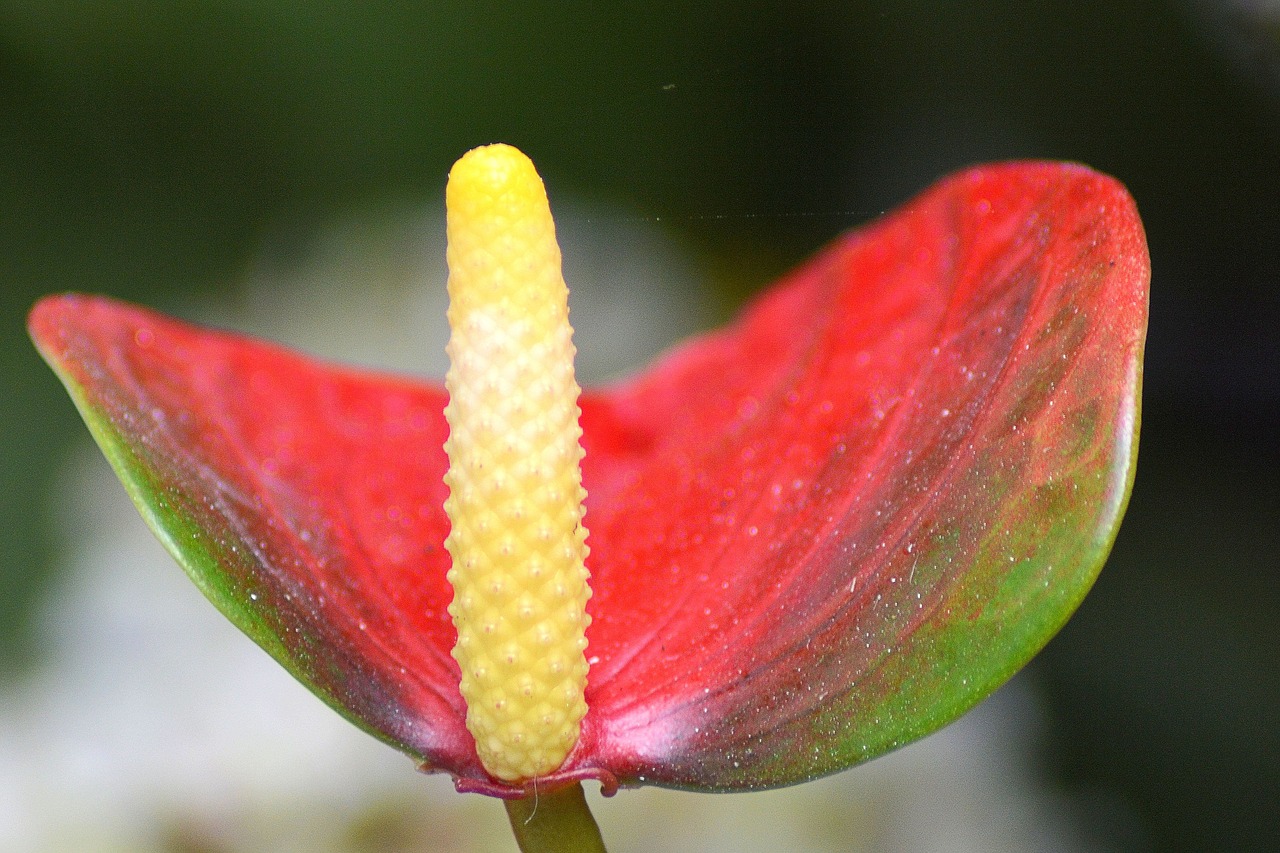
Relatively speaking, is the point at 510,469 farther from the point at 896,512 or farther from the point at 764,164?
the point at 764,164

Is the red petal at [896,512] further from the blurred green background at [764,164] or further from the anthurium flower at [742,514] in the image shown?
the blurred green background at [764,164]

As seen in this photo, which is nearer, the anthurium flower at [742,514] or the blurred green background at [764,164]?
the anthurium flower at [742,514]

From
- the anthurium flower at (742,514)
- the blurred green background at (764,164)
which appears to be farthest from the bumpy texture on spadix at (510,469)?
the blurred green background at (764,164)

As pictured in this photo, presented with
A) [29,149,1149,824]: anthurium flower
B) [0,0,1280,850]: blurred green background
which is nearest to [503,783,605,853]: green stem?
[29,149,1149,824]: anthurium flower

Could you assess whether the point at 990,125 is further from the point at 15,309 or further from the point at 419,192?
the point at 15,309

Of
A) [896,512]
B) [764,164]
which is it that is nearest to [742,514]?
[896,512]

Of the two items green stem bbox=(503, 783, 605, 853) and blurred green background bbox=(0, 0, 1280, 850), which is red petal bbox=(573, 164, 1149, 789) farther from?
A: blurred green background bbox=(0, 0, 1280, 850)

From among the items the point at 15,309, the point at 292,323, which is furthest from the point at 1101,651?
the point at 15,309

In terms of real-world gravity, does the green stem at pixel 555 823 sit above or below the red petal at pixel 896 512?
below
